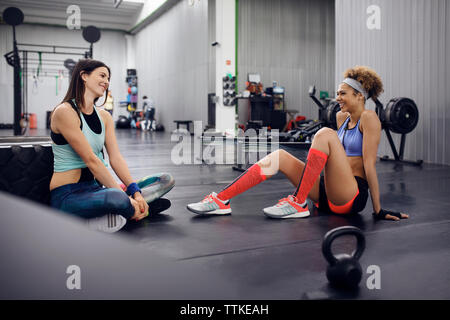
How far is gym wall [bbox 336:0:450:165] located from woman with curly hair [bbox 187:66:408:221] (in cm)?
368

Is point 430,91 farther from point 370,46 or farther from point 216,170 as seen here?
point 216,170

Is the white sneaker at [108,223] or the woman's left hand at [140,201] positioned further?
the woman's left hand at [140,201]

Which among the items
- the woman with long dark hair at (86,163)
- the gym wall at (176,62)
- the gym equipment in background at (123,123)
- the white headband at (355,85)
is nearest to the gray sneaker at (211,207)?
the woman with long dark hair at (86,163)

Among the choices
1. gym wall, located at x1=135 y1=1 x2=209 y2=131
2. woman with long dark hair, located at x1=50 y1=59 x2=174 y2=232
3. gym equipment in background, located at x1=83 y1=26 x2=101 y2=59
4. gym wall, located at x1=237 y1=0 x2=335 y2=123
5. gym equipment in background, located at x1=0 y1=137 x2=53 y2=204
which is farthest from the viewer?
gym wall, located at x1=135 y1=1 x2=209 y2=131

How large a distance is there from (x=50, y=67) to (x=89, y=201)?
56.1ft

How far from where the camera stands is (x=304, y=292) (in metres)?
1.50

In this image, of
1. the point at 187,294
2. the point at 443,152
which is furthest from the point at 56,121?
the point at 443,152

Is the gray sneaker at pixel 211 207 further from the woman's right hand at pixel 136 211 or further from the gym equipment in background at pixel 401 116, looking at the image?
the gym equipment in background at pixel 401 116

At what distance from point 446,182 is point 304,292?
333 cm

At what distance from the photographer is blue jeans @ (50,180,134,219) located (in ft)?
7.06

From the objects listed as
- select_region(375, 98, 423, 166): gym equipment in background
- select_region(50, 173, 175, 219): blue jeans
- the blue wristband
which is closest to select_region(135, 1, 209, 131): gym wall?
select_region(375, 98, 423, 166): gym equipment in background

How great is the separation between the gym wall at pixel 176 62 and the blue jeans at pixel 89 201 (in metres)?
10.7

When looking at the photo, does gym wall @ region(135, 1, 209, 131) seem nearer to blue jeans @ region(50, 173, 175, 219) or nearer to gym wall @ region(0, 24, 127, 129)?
gym wall @ region(0, 24, 127, 129)

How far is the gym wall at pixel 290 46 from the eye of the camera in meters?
12.3
